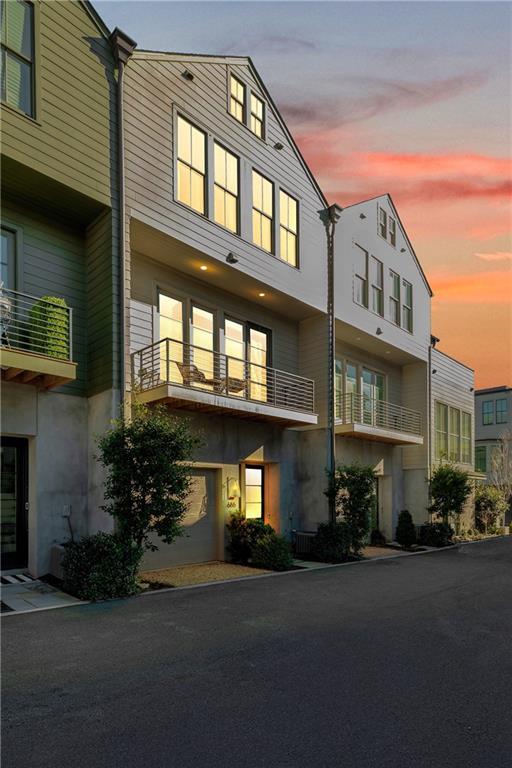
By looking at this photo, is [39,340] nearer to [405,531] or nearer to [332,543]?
[332,543]

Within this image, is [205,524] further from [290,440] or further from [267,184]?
[267,184]

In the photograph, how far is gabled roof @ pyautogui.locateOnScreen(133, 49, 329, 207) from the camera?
13.3m

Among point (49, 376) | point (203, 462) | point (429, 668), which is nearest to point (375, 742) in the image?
point (429, 668)

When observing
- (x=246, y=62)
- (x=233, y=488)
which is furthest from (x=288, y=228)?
(x=233, y=488)

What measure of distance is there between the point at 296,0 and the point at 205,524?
11.6 metres

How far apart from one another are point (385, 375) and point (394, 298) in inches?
130

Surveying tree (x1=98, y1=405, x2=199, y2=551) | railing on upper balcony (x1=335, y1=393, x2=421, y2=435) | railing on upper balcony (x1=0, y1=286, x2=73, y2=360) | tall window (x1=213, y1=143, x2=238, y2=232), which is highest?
tall window (x1=213, y1=143, x2=238, y2=232)

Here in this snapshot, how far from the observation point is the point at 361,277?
21.0 m

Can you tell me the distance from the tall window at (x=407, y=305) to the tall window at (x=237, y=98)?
1102 centimetres

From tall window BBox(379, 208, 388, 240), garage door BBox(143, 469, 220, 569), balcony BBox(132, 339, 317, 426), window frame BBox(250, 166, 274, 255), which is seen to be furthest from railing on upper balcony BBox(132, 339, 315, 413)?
tall window BBox(379, 208, 388, 240)

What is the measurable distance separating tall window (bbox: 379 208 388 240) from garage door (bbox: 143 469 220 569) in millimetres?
13228

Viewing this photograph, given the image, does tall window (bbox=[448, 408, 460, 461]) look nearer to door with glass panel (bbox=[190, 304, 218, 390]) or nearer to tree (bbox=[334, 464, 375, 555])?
tree (bbox=[334, 464, 375, 555])

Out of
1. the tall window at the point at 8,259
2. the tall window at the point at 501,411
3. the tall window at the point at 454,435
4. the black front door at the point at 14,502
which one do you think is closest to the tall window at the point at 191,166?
the tall window at the point at 8,259

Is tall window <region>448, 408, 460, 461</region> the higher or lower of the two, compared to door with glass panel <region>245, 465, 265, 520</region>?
higher
